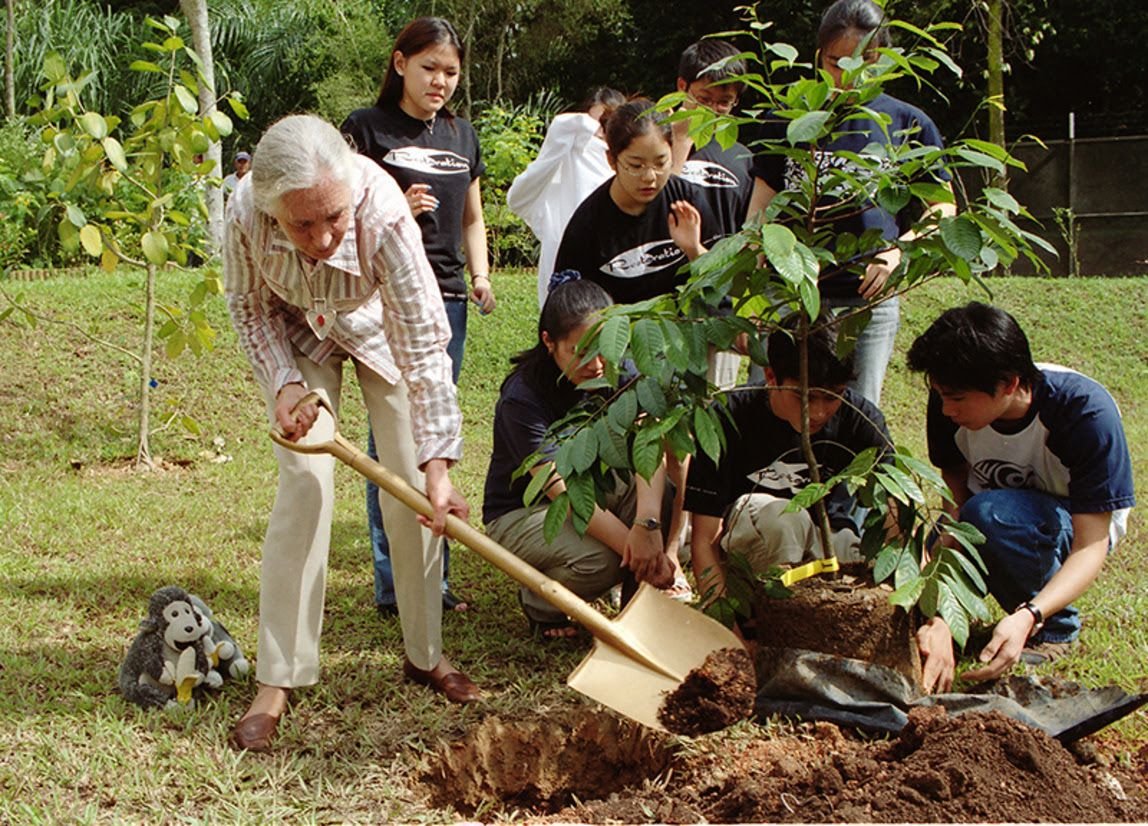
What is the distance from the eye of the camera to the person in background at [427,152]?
3980mm

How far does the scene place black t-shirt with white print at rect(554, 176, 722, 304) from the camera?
401 cm

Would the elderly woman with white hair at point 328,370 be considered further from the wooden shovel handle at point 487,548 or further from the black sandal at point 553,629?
the black sandal at point 553,629

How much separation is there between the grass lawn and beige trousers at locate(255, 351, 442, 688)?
0.57ft

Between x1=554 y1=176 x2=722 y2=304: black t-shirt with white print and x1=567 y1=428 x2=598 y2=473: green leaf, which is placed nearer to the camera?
x1=567 y1=428 x2=598 y2=473: green leaf

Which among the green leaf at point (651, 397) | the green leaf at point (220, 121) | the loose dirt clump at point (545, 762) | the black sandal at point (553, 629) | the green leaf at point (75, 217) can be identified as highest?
the green leaf at point (220, 121)

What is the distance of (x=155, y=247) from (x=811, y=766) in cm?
378

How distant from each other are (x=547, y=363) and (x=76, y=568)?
2.03m

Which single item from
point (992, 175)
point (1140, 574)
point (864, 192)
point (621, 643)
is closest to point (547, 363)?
point (621, 643)

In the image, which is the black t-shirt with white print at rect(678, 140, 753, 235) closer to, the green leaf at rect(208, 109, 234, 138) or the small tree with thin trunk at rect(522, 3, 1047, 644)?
the small tree with thin trunk at rect(522, 3, 1047, 644)

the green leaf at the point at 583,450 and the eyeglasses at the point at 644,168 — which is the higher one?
the eyeglasses at the point at 644,168

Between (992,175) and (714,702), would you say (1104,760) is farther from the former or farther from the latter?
(992,175)

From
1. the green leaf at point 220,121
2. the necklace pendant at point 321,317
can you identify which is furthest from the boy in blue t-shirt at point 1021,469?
the green leaf at point 220,121

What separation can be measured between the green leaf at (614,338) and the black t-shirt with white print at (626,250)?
141 cm

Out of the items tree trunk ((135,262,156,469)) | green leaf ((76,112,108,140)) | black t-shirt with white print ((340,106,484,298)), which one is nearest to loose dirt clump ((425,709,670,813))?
black t-shirt with white print ((340,106,484,298))
